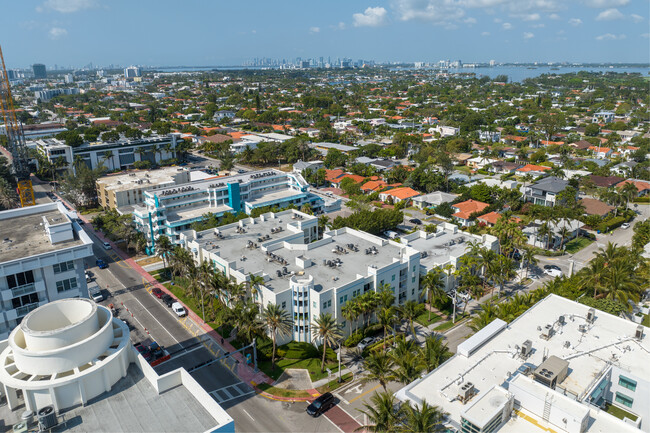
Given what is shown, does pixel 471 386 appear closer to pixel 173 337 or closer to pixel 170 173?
pixel 173 337

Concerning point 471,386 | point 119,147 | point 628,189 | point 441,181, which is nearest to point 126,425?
point 471,386

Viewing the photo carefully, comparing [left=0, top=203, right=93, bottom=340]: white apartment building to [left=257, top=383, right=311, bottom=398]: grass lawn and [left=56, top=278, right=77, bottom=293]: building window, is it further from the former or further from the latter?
[left=257, top=383, right=311, bottom=398]: grass lawn

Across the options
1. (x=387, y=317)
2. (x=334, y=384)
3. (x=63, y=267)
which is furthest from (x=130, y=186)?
(x=387, y=317)

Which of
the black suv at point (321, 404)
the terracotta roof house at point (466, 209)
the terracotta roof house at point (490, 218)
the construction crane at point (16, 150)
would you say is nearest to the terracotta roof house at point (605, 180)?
the terracotta roof house at point (466, 209)

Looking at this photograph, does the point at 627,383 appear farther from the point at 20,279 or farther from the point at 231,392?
the point at 20,279

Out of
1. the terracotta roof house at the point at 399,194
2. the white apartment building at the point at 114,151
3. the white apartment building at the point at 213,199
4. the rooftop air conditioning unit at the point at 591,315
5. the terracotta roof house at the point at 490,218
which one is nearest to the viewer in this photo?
the rooftop air conditioning unit at the point at 591,315

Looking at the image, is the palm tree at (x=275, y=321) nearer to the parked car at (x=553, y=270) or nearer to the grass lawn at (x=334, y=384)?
the grass lawn at (x=334, y=384)
